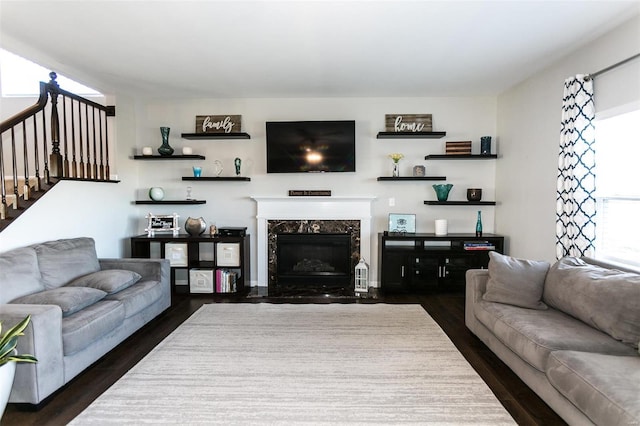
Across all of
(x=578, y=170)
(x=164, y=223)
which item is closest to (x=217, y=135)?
(x=164, y=223)

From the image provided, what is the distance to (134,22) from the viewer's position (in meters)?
2.81

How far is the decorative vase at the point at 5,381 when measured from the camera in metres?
2.01

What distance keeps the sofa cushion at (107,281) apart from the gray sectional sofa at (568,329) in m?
3.18

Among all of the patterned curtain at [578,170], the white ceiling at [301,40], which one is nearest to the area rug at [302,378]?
the patterned curtain at [578,170]

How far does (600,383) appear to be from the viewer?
1739 mm

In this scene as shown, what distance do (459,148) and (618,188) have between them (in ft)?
6.89

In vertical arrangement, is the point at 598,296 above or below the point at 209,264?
above

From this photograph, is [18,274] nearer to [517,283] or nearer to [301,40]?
[301,40]

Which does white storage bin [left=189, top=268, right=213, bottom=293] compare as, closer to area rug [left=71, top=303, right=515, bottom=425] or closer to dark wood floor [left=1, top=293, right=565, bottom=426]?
Answer: dark wood floor [left=1, top=293, right=565, bottom=426]

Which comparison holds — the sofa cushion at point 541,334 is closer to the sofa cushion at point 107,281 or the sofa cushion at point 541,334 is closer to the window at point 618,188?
the window at point 618,188

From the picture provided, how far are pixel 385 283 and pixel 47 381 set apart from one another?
365 centimetres

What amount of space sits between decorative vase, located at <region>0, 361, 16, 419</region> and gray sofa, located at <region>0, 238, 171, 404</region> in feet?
0.25

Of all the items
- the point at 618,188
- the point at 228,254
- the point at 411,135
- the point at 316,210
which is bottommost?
the point at 228,254

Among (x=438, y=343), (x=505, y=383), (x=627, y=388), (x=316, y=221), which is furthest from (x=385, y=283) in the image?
(x=627, y=388)
